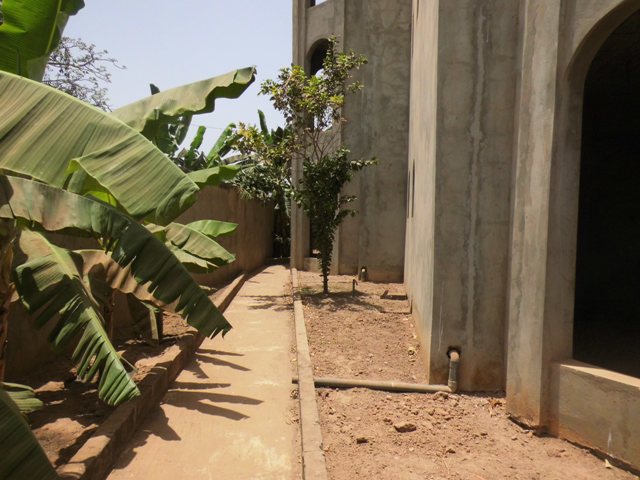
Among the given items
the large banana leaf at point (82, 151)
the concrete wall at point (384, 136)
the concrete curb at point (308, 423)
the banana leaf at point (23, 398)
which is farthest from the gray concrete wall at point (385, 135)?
the large banana leaf at point (82, 151)

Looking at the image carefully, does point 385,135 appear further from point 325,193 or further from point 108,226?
point 108,226

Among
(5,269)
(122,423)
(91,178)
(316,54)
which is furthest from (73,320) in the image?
(316,54)

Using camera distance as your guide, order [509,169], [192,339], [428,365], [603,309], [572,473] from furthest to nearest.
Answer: [603,309], [192,339], [428,365], [509,169], [572,473]

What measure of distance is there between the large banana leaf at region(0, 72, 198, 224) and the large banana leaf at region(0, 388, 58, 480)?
1.26 metres

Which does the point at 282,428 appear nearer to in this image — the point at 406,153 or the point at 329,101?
the point at 329,101

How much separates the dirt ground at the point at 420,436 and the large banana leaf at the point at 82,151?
9.07 ft

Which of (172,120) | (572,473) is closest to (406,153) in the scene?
(172,120)

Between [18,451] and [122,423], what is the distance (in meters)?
2.23

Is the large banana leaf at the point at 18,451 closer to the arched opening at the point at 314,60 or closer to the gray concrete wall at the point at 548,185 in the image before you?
the gray concrete wall at the point at 548,185

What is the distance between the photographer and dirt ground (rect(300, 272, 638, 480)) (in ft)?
13.9

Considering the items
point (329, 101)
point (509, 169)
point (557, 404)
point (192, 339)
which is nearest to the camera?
point (557, 404)

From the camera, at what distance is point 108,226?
331cm

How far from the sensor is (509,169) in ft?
18.6

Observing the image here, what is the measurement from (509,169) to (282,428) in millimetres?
3868
